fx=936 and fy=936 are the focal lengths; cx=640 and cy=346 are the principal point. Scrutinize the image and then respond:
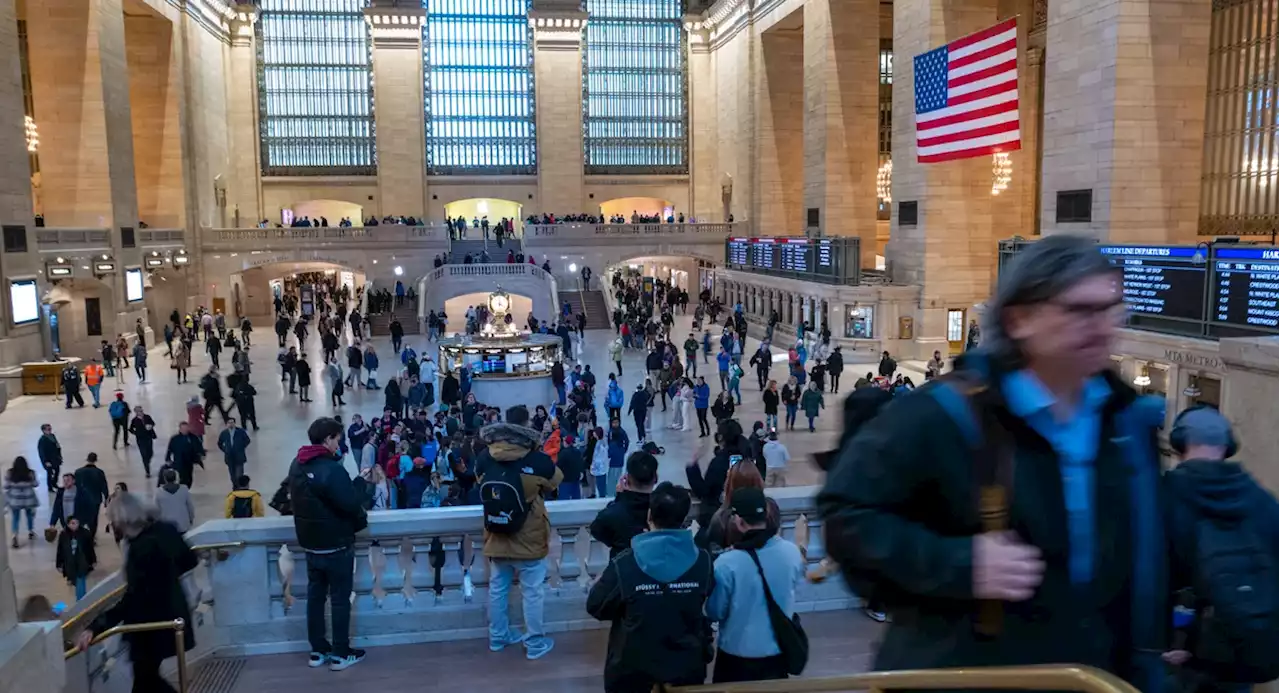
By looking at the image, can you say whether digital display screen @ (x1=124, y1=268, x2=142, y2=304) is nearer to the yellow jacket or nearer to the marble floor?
the marble floor

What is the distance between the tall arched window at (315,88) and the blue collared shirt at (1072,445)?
49.1 metres

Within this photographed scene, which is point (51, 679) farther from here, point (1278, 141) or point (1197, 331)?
point (1278, 141)

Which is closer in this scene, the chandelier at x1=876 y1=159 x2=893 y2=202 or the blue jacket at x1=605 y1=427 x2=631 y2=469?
the blue jacket at x1=605 y1=427 x2=631 y2=469

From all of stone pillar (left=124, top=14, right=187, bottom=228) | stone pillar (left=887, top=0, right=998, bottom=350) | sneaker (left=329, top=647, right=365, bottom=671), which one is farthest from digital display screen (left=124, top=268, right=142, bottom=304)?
sneaker (left=329, top=647, right=365, bottom=671)

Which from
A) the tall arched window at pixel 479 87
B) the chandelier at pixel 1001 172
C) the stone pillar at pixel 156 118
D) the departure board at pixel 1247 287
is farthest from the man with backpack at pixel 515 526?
the tall arched window at pixel 479 87

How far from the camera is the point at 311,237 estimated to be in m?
39.0

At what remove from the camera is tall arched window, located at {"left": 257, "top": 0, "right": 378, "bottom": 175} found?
153ft

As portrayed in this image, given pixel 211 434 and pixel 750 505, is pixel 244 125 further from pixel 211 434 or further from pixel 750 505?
pixel 750 505

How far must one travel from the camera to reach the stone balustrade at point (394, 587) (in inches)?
198

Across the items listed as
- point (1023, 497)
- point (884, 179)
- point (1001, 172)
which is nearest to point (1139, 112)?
point (1001, 172)

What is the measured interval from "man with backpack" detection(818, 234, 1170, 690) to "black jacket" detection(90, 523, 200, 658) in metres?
3.68

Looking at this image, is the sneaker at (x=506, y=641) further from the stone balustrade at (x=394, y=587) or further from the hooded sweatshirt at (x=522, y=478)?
the hooded sweatshirt at (x=522, y=478)

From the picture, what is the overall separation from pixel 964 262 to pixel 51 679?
24.6 meters

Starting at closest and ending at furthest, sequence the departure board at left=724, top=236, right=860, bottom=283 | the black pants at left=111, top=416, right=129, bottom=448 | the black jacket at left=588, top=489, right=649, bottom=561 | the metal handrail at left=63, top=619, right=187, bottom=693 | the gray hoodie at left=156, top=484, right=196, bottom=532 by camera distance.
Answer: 1. the metal handrail at left=63, top=619, right=187, bottom=693
2. the black jacket at left=588, top=489, right=649, bottom=561
3. the gray hoodie at left=156, top=484, right=196, bottom=532
4. the black pants at left=111, top=416, right=129, bottom=448
5. the departure board at left=724, top=236, right=860, bottom=283
